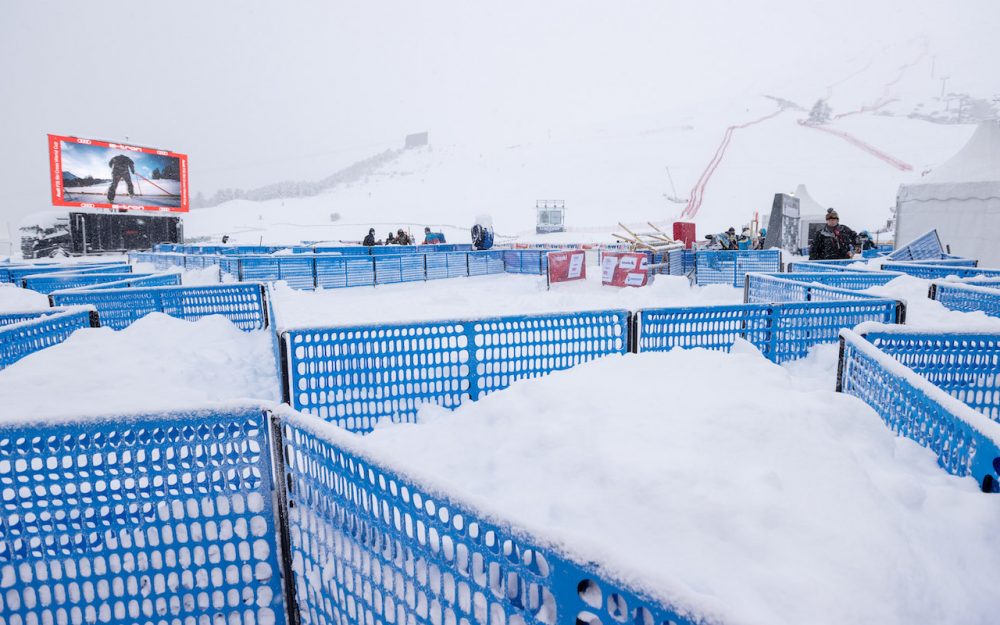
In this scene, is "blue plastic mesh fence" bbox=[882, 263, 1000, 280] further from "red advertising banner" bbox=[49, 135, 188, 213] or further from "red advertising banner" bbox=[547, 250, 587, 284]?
"red advertising banner" bbox=[49, 135, 188, 213]

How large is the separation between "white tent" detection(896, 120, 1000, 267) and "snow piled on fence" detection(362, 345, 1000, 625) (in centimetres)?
1740

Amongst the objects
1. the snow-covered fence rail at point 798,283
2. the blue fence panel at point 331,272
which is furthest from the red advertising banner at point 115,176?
Result: the snow-covered fence rail at point 798,283

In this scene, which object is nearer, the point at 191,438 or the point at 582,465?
the point at 191,438

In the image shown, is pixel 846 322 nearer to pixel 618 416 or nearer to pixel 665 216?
pixel 618 416

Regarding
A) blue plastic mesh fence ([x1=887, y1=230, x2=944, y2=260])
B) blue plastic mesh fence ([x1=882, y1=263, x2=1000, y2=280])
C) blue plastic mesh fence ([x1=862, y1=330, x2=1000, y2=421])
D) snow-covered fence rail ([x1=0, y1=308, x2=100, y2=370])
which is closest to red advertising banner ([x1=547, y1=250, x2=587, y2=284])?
blue plastic mesh fence ([x1=887, y1=230, x2=944, y2=260])

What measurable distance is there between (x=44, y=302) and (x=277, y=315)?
519 centimetres

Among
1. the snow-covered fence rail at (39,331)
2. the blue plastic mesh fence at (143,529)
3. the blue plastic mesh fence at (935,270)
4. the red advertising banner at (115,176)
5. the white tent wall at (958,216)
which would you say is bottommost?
the blue plastic mesh fence at (143,529)

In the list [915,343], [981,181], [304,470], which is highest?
[981,181]

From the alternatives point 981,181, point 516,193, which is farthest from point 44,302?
point 516,193

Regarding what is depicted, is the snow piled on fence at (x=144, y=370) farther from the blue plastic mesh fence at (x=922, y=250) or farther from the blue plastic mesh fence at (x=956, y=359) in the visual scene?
the blue plastic mesh fence at (x=922, y=250)

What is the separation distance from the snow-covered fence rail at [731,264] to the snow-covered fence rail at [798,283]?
7.12m

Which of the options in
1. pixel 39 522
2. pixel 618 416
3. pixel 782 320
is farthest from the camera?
pixel 782 320

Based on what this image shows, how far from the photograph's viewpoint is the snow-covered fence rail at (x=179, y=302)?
24.1 ft

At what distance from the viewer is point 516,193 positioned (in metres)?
84.1
